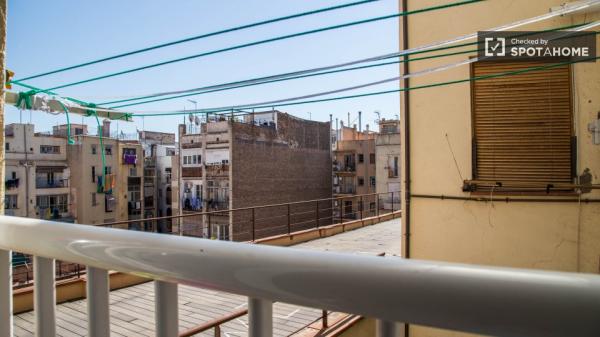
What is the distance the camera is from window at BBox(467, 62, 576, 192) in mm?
3977

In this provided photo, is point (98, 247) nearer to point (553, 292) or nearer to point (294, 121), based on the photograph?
point (553, 292)

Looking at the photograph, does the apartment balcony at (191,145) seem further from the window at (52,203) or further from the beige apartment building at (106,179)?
the window at (52,203)

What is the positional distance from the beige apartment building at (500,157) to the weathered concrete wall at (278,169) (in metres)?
19.9

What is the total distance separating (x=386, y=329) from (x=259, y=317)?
0.22m

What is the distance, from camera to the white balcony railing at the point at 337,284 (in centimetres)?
46

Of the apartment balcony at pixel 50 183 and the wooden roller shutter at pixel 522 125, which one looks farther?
the apartment balcony at pixel 50 183

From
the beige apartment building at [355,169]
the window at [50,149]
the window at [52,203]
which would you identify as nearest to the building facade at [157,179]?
the window at [52,203]

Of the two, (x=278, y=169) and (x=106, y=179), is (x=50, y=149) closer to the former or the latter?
(x=106, y=179)

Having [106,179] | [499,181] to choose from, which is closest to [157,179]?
[106,179]

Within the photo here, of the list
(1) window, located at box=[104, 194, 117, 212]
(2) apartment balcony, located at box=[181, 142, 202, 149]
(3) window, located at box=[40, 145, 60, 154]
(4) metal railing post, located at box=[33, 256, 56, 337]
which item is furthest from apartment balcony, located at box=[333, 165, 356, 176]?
(4) metal railing post, located at box=[33, 256, 56, 337]

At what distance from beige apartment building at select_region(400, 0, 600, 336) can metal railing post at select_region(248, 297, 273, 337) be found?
336 centimetres

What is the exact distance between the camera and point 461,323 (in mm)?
493

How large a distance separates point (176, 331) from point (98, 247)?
0.75ft

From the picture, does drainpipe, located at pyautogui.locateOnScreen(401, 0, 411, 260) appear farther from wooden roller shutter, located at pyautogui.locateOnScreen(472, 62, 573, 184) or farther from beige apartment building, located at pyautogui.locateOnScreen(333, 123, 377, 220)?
beige apartment building, located at pyautogui.locateOnScreen(333, 123, 377, 220)
